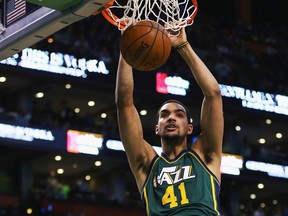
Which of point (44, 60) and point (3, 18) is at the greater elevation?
point (44, 60)

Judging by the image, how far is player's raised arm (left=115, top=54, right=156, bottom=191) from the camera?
609 centimetres

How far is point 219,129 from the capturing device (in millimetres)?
5969

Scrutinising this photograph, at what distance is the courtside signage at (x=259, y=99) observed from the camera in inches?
1059

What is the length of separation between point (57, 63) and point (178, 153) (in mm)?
18013

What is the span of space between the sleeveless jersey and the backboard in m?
1.18

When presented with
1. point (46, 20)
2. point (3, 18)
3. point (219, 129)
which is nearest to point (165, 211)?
point (219, 129)

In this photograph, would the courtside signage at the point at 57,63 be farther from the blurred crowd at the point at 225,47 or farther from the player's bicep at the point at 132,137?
the player's bicep at the point at 132,137

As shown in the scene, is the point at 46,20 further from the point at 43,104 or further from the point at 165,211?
the point at 43,104

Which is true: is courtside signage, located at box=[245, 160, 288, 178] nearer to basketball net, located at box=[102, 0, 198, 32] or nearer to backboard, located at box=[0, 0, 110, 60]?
basketball net, located at box=[102, 0, 198, 32]

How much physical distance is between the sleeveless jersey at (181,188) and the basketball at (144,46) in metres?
0.69

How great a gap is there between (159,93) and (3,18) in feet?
63.4

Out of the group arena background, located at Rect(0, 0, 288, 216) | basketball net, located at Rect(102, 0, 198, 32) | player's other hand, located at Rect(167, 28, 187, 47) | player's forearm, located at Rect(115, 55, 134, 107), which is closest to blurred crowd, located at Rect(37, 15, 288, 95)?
arena background, located at Rect(0, 0, 288, 216)

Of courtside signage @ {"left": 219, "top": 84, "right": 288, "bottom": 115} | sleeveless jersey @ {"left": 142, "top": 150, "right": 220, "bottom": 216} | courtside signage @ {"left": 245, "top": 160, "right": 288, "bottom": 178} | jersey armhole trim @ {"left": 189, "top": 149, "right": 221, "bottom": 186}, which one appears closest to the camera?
sleeveless jersey @ {"left": 142, "top": 150, "right": 220, "bottom": 216}

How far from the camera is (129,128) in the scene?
6121 mm
